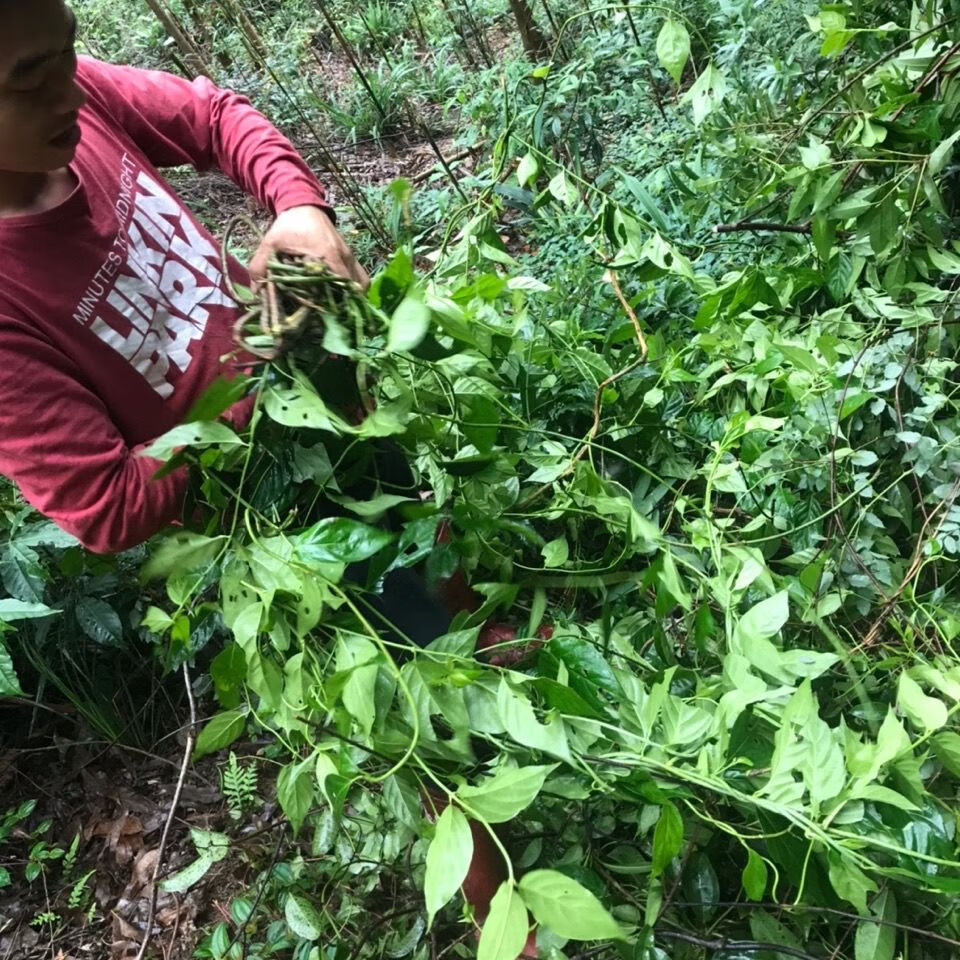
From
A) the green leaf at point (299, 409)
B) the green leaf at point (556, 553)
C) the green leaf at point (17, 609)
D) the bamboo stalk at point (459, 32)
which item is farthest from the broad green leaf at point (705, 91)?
the bamboo stalk at point (459, 32)

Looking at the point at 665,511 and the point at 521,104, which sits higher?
the point at 521,104

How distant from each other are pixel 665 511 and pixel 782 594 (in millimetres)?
444

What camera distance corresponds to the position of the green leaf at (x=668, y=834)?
65cm

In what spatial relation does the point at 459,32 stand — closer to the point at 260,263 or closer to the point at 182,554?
the point at 260,263

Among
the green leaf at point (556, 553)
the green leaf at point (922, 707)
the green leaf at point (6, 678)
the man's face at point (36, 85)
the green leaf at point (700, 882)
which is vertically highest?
the man's face at point (36, 85)

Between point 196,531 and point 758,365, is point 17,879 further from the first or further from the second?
point 758,365

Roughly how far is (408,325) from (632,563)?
598 mm

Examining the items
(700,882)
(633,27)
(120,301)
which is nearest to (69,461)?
(120,301)

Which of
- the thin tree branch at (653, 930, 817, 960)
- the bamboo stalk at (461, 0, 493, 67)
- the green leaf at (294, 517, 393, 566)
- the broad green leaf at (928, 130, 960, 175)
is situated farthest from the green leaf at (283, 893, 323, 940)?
the bamboo stalk at (461, 0, 493, 67)

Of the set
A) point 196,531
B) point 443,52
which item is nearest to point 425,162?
point 443,52

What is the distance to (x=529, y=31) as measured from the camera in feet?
7.33

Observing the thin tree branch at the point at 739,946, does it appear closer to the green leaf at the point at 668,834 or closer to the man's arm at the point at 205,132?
the green leaf at the point at 668,834

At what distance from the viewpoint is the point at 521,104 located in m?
1.97

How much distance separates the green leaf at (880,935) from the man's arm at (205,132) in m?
0.94
